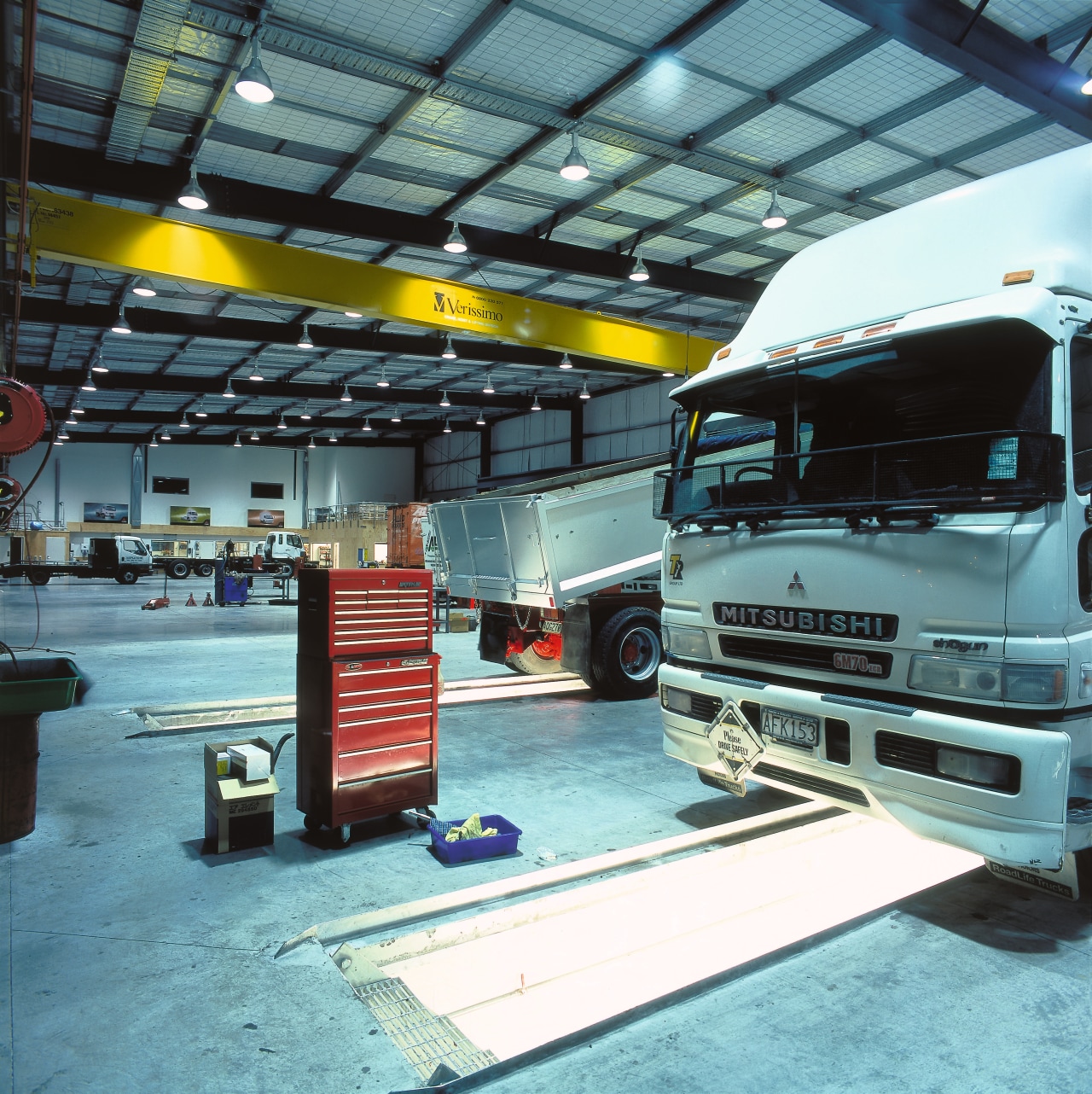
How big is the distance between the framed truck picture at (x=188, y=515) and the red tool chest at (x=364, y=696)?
42.8 meters

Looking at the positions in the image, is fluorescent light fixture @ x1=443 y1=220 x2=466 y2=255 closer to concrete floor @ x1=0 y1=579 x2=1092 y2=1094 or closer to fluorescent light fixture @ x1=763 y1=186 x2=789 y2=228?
fluorescent light fixture @ x1=763 y1=186 x2=789 y2=228

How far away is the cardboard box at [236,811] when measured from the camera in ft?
14.4

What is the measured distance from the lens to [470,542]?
32.1ft

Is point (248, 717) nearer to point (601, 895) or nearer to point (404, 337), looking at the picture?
point (601, 895)

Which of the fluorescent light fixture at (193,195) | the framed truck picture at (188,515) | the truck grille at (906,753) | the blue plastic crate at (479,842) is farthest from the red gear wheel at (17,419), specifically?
the framed truck picture at (188,515)

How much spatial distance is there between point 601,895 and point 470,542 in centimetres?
646

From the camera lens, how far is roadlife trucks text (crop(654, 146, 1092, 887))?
3141 mm

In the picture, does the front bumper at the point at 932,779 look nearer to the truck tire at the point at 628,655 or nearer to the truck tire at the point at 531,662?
the truck tire at the point at 628,655

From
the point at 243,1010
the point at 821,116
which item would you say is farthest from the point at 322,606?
the point at 821,116

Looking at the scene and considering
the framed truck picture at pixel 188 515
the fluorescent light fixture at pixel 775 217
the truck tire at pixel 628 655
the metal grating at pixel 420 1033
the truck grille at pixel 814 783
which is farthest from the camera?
the framed truck picture at pixel 188 515

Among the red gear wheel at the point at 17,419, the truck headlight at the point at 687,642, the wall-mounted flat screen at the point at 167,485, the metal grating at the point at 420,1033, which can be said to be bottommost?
the metal grating at the point at 420,1033

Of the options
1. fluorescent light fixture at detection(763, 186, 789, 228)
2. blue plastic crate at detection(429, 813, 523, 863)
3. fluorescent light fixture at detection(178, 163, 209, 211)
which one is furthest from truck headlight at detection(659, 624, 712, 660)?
fluorescent light fixture at detection(178, 163, 209, 211)

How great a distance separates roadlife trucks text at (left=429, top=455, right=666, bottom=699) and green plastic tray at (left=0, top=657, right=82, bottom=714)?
4.79 metres

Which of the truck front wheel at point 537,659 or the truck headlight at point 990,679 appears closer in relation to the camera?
the truck headlight at point 990,679
